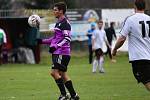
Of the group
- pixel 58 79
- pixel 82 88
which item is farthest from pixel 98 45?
pixel 58 79

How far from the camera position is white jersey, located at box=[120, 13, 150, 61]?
486 inches

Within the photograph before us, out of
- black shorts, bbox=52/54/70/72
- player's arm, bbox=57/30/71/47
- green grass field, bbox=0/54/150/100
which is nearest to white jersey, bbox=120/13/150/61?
player's arm, bbox=57/30/71/47

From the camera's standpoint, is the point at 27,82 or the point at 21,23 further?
the point at 21,23

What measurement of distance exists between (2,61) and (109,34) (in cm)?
606

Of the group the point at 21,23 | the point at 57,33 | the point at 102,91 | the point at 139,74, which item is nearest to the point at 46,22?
the point at 21,23

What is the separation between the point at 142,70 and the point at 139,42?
0.55 m

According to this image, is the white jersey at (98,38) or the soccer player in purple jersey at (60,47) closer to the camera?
the soccer player in purple jersey at (60,47)

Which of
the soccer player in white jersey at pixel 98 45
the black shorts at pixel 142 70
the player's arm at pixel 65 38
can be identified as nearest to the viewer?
the black shorts at pixel 142 70

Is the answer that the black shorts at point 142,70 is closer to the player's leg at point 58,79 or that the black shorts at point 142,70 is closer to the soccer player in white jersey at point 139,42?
the soccer player in white jersey at point 139,42

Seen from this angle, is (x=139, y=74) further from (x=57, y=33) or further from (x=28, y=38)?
(x=28, y=38)

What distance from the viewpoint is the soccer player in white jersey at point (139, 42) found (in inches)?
485

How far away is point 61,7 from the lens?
1444 centimetres

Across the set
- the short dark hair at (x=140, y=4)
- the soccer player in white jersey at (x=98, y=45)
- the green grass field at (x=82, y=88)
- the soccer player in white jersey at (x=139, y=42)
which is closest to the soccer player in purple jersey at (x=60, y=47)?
the green grass field at (x=82, y=88)

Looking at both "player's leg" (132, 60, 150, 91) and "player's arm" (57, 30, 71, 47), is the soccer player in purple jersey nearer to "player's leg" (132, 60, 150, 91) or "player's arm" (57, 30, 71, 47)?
"player's arm" (57, 30, 71, 47)
